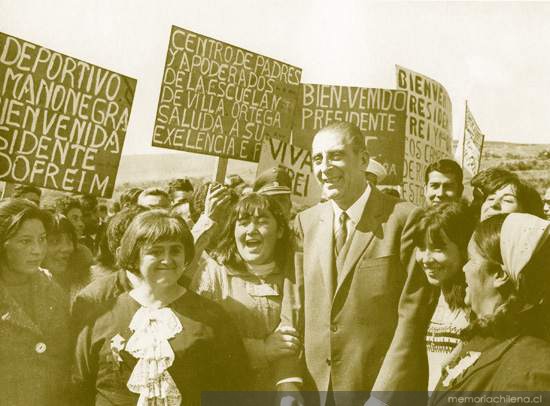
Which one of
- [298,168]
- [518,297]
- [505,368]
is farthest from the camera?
[298,168]

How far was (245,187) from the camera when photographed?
14.6 ft

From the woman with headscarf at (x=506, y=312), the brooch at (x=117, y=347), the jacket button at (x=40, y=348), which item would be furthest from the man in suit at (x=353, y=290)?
the jacket button at (x=40, y=348)

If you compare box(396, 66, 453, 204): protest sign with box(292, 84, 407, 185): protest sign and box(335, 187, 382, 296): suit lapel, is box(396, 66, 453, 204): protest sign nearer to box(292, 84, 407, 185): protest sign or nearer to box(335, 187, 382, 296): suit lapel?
box(292, 84, 407, 185): protest sign

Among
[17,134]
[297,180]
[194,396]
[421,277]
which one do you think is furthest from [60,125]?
[421,277]

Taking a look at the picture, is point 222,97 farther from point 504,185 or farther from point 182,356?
point 504,185

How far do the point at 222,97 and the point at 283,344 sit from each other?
156 cm

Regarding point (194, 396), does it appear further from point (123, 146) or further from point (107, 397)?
point (123, 146)

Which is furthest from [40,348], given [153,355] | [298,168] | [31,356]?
[298,168]

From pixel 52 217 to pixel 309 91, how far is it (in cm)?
174

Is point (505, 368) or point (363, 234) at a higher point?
point (363, 234)

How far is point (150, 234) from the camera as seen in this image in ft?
14.0

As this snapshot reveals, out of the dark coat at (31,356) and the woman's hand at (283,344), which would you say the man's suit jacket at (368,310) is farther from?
the dark coat at (31,356)

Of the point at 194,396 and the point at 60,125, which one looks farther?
the point at 60,125

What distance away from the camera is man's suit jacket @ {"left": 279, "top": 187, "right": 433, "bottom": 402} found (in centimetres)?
413
